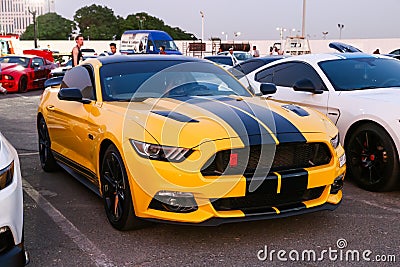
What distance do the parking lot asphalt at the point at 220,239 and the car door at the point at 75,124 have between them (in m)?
0.47

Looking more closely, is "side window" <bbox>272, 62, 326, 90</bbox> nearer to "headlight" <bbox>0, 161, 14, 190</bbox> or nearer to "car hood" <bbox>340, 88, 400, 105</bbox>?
"car hood" <bbox>340, 88, 400, 105</bbox>

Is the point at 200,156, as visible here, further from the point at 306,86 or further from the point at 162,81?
the point at 306,86

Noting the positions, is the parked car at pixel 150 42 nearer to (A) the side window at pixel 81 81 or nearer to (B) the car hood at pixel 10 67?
(B) the car hood at pixel 10 67

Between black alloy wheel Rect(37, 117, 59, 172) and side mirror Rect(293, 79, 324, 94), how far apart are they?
3025 millimetres

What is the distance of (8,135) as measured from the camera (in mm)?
8742

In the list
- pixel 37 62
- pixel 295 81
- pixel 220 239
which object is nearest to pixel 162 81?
pixel 220 239

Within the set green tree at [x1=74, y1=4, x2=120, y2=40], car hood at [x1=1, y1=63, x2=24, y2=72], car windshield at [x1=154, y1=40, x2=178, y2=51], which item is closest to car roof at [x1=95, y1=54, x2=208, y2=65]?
car hood at [x1=1, y1=63, x2=24, y2=72]

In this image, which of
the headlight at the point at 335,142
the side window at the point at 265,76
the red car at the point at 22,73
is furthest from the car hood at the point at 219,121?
the red car at the point at 22,73

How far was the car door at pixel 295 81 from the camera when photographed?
5883 millimetres

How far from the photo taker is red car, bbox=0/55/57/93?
16.7 meters

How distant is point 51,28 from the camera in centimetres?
9981

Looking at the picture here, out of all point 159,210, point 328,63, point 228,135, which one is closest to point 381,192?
point 328,63

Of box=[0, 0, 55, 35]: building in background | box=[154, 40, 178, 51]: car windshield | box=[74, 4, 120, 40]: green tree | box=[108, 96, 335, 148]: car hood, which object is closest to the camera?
box=[108, 96, 335, 148]: car hood

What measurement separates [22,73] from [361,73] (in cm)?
1371
